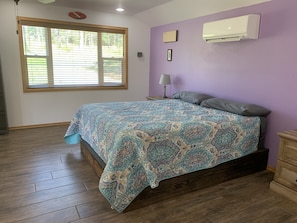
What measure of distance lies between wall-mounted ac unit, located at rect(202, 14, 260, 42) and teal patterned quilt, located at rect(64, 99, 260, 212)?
1.05m

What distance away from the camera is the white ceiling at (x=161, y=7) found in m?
3.52

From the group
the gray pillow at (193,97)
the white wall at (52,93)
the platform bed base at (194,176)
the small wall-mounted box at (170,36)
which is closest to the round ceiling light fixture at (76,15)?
the white wall at (52,93)

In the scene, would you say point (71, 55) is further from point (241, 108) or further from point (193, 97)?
point (241, 108)

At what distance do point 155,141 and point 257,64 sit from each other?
1917mm

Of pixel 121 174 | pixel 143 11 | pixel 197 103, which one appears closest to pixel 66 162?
pixel 121 174

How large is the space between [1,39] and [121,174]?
366 centimetres

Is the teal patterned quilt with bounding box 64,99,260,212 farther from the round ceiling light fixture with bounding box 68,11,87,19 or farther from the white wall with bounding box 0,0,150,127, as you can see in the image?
the round ceiling light fixture with bounding box 68,11,87,19

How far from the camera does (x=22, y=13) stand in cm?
420

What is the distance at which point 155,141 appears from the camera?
2.19 metres

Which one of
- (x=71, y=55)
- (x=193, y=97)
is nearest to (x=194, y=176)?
(x=193, y=97)

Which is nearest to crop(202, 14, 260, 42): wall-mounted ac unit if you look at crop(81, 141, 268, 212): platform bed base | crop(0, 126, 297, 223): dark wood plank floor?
crop(81, 141, 268, 212): platform bed base

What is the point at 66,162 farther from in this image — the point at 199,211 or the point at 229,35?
the point at 229,35

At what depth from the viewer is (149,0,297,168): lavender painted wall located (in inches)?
108

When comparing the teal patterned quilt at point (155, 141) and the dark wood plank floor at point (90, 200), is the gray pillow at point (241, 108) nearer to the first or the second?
the teal patterned quilt at point (155, 141)
